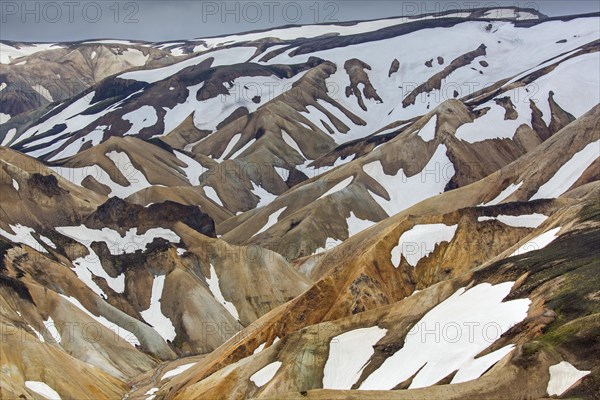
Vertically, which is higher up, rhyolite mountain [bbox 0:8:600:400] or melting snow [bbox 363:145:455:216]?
rhyolite mountain [bbox 0:8:600:400]

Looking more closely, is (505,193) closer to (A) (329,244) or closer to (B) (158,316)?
(A) (329,244)

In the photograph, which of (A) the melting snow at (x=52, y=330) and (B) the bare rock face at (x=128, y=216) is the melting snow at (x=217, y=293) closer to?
(B) the bare rock face at (x=128, y=216)

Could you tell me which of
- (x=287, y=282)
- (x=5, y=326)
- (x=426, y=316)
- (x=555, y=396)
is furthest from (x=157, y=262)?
(x=555, y=396)

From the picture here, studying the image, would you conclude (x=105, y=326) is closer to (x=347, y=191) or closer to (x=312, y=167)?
(x=347, y=191)

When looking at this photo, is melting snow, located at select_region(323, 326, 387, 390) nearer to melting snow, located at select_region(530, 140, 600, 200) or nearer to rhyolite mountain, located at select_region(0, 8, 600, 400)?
rhyolite mountain, located at select_region(0, 8, 600, 400)

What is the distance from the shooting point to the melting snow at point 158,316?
4195 inches

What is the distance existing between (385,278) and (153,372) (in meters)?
22.2

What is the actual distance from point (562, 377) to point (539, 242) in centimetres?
2998

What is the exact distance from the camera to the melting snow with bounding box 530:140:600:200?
11412 cm

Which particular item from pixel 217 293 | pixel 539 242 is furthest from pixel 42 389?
pixel 217 293

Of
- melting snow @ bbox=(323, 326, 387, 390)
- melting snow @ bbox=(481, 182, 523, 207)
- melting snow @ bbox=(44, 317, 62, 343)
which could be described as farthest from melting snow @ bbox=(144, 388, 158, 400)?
melting snow @ bbox=(481, 182, 523, 207)

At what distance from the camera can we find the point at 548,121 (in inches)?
7116

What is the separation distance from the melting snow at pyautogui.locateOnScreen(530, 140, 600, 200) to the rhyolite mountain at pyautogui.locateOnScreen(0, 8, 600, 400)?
31 cm

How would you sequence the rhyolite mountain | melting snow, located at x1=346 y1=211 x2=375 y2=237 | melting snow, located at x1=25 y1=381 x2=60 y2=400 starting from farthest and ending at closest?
melting snow, located at x1=346 y1=211 x2=375 y2=237 → melting snow, located at x1=25 y1=381 x2=60 y2=400 → the rhyolite mountain
